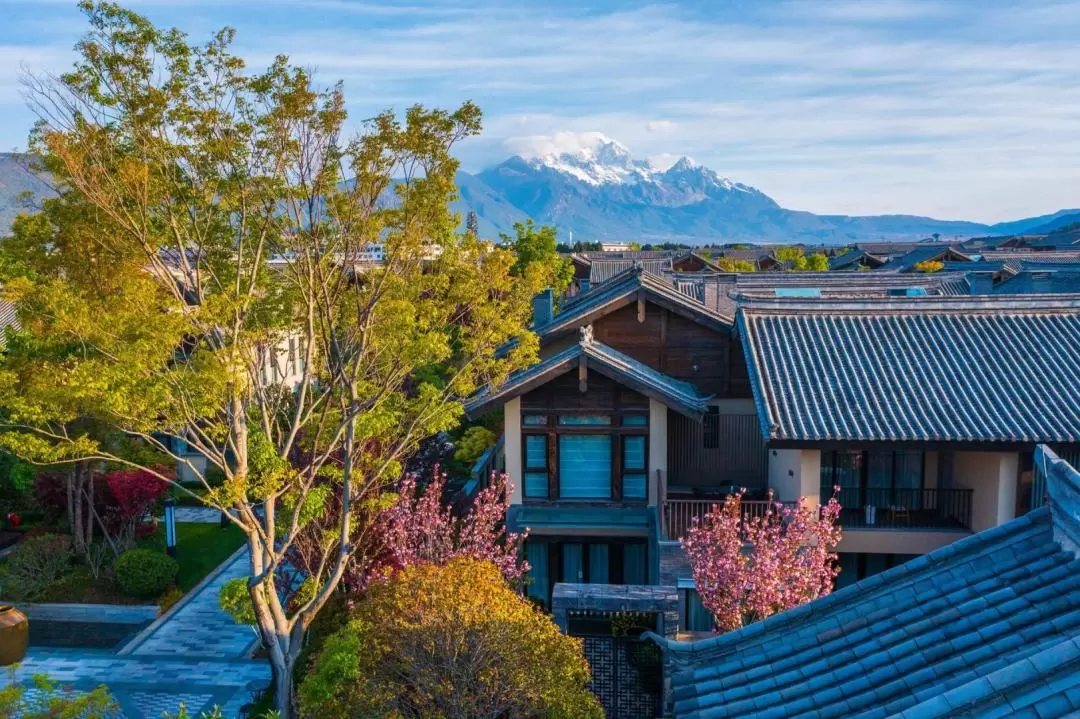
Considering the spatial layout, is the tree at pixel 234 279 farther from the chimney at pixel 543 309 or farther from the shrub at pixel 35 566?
the chimney at pixel 543 309

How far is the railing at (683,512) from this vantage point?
56.9 ft

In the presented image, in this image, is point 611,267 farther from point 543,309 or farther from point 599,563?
point 599,563

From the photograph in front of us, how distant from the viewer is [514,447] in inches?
767

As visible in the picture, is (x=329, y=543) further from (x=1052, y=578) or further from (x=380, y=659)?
(x=1052, y=578)

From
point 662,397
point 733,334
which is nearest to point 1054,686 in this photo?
point 662,397

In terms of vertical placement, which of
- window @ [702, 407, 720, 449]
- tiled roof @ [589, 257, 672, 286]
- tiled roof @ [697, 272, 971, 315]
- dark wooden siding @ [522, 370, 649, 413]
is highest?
tiled roof @ [589, 257, 672, 286]

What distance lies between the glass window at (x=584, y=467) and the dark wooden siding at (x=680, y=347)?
3881 millimetres

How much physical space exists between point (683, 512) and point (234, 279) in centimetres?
1017

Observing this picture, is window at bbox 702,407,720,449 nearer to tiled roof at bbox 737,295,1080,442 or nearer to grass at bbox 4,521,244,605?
tiled roof at bbox 737,295,1080,442

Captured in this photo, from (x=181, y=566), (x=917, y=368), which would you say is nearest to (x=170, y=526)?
(x=181, y=566)

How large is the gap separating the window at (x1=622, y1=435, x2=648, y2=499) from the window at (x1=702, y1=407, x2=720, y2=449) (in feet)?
8.61

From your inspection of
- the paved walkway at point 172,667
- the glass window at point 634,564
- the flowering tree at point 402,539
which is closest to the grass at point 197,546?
the paved walkway at point 172,667

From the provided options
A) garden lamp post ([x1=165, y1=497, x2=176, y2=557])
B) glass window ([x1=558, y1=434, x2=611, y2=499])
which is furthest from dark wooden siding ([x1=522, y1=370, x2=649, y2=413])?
garden lamp post ([x1=165, y1=497, x2=176, y2=557])

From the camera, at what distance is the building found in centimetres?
1675
